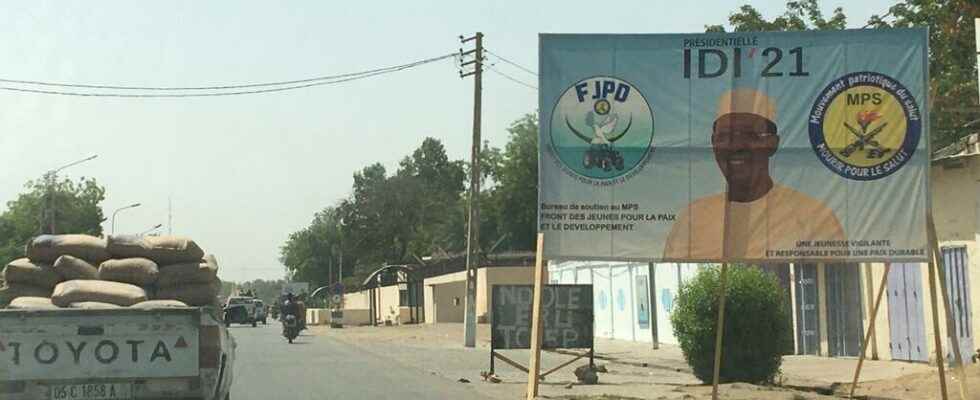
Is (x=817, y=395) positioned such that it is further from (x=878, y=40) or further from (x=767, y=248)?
(x=878, y=40)

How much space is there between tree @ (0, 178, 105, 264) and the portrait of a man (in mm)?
80688

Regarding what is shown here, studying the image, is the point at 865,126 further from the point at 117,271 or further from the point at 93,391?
the point at 93,391

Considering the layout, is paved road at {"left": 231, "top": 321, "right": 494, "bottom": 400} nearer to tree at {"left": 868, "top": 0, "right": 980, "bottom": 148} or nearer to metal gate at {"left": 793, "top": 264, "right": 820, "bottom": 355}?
metal gate at {"left": 793, "top": 264, "right": 820, "bottom": 355}

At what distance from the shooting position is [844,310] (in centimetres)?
2284

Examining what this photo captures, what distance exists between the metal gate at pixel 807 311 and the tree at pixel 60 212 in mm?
72262

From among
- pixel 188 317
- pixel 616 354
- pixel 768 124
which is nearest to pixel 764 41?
pixel 768 124

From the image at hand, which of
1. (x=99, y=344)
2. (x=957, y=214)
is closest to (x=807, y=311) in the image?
(x=957, y=214)

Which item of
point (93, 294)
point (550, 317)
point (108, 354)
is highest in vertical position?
point (93, 294)

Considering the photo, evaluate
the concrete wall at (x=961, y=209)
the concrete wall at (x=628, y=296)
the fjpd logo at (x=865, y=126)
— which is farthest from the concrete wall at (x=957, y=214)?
the concrete wall at (x=628, y=296)

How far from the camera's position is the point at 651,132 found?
13.5m

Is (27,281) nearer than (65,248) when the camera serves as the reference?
Yes

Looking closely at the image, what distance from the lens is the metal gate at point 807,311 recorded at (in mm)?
23922

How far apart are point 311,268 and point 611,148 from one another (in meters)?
146

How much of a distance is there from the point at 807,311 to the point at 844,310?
1.50m
